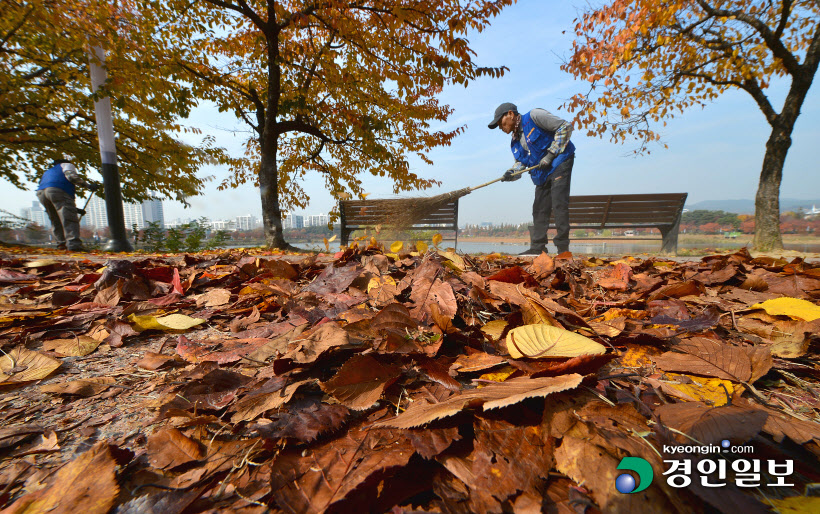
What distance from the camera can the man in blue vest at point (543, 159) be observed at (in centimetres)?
499

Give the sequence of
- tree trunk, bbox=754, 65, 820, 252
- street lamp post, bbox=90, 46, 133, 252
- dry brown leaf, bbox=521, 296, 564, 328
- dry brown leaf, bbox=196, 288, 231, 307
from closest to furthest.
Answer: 1. dry brown leaf, bbox=521, 296, 564, 328
2. dry brown leaf, bbox=196, 288, 231, 307
3. street lamp post, bbox=90, 46, 133, 252
4. tree trunk, bbox=754, 65, 820, 252

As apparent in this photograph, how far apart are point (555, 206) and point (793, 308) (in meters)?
4.38

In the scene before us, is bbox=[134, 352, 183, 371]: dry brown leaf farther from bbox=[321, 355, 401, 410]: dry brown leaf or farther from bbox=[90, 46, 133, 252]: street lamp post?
bbox=[90, 46, 133, 252]: street lamp post

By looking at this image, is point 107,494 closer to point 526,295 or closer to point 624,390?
point 624,390

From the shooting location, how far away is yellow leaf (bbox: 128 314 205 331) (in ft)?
4.05

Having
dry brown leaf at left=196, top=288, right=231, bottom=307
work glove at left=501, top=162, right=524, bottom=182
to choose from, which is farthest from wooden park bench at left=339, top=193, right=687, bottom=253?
dry brown leaf at left=196, top=288, right=231, bottom=307

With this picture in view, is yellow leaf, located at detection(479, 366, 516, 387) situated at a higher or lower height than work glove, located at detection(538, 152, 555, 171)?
lower

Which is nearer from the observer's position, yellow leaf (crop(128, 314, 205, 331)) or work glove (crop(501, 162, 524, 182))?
yellow leaf (crop(128, 314, 205, 331))

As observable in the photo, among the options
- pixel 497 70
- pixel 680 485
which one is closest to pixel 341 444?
pixel 680 485

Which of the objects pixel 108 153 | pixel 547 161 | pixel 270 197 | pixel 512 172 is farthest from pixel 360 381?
pixel 108 153

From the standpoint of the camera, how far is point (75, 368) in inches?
38.0

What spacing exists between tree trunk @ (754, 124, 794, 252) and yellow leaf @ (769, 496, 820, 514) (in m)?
9.04

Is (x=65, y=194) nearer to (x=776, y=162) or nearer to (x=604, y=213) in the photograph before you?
(x=604, y=213)

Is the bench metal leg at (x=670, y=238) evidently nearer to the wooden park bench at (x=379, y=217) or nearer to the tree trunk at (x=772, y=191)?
the tree trunk at (x=772, y=191)
